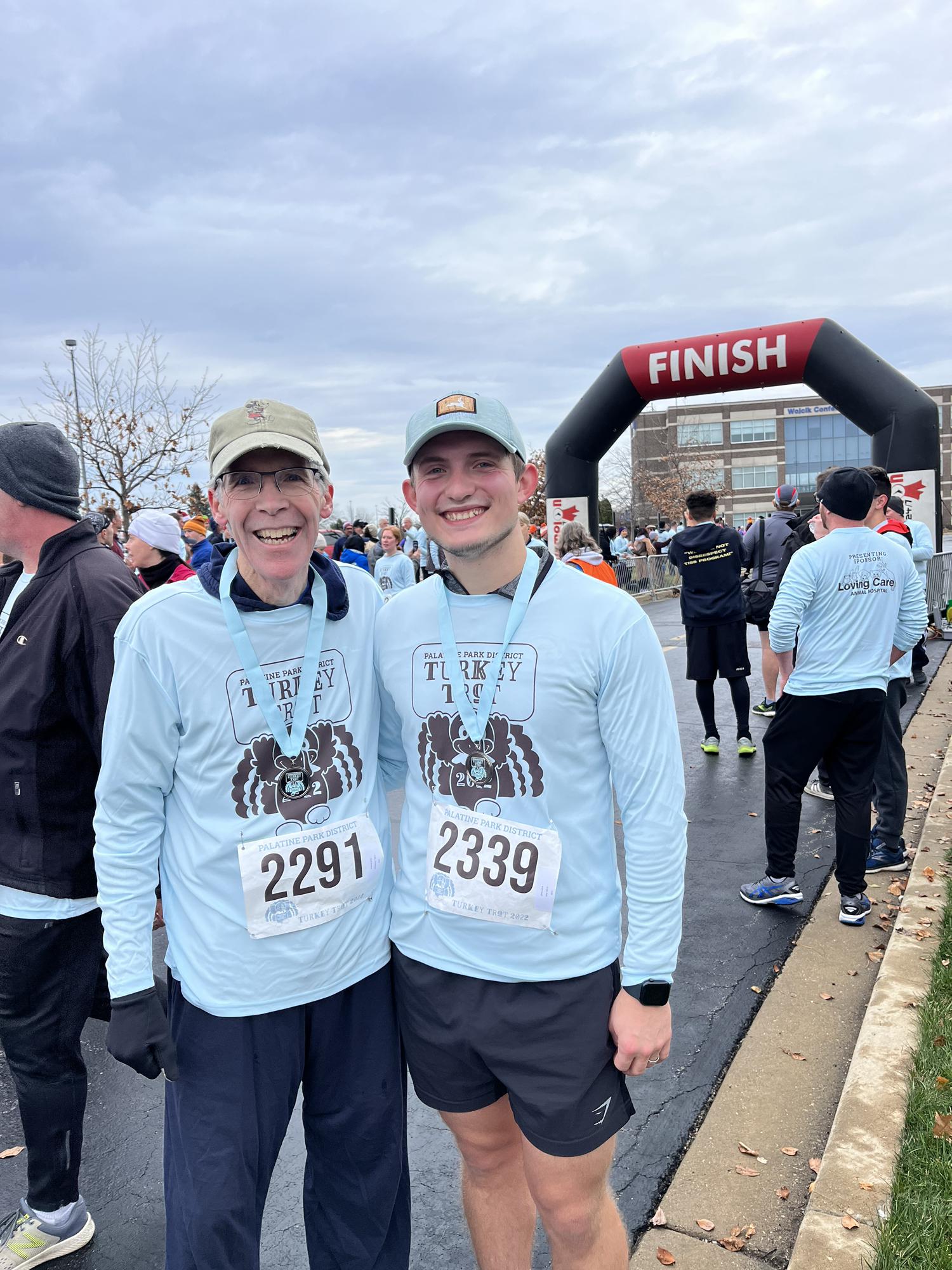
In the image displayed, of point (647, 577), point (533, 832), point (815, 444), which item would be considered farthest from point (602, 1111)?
point (815, 444)

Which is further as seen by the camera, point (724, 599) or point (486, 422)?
point (724, 599)

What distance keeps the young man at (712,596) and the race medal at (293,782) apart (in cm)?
572

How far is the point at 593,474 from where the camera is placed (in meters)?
13.0

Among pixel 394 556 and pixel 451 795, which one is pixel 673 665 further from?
pixel 451 795

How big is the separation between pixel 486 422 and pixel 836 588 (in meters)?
2.94

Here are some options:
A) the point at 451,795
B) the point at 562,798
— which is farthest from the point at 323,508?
the point at 562,798

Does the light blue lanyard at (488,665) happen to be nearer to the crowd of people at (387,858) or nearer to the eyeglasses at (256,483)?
the crowd of people at (387,858)

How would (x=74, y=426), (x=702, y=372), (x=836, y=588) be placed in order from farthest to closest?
(x=74, y=426)
(x=702, y=372)
(x=836, y=588)

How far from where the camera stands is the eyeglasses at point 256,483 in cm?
186

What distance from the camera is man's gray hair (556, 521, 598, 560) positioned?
286 inches

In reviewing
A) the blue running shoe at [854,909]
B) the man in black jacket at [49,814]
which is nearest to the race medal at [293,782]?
the man in black jacket at [49,814]

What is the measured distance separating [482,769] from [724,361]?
Answer: 1081cm

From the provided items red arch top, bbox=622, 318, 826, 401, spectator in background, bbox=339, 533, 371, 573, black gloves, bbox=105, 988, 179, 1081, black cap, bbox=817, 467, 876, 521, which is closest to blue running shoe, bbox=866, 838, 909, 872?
black cap, bbox=817, 467, 876, 521

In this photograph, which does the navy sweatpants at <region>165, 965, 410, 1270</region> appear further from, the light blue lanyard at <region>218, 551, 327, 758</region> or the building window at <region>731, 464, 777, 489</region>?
the building window at <region>731, 464, 777, 489</region>
